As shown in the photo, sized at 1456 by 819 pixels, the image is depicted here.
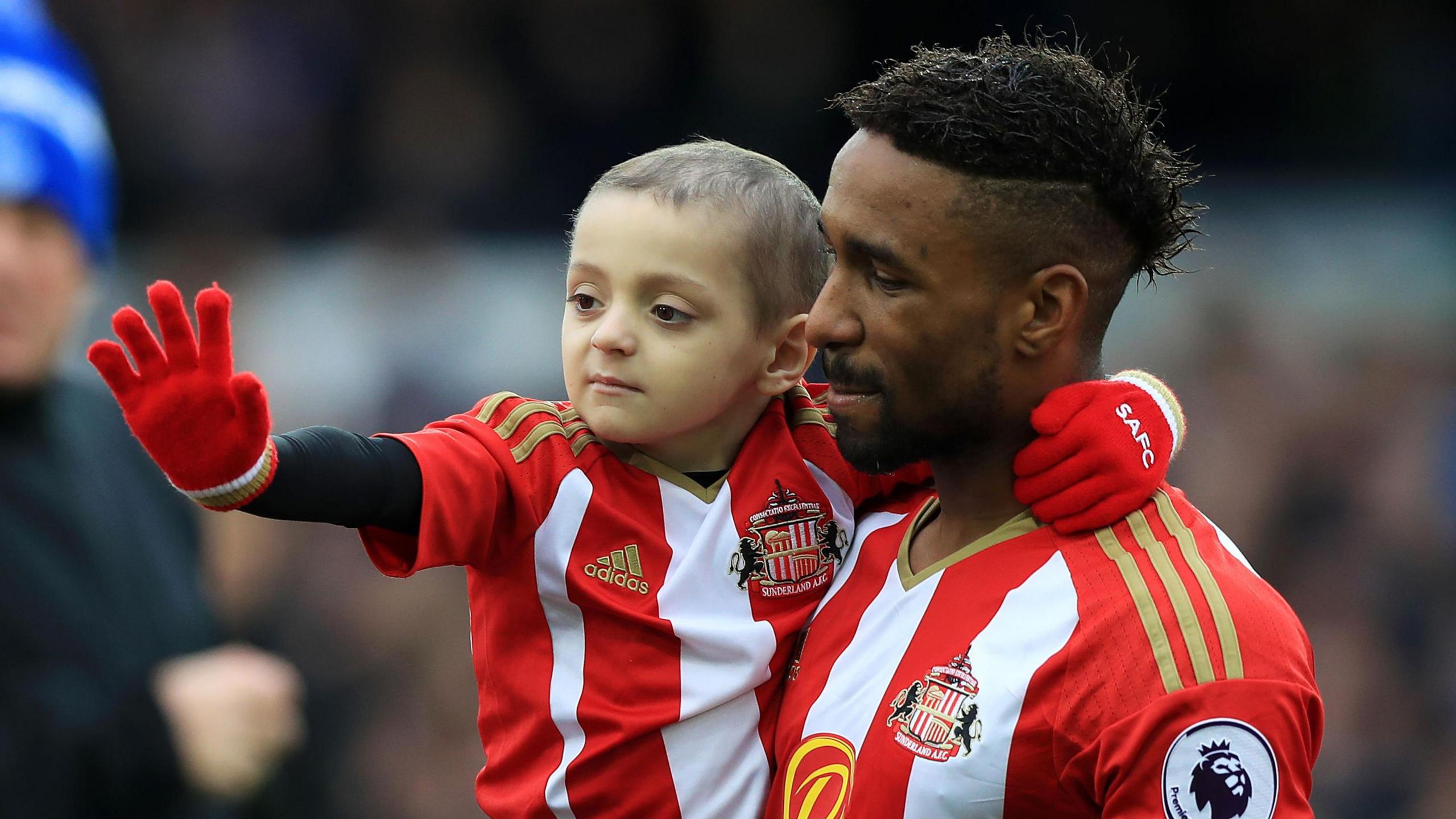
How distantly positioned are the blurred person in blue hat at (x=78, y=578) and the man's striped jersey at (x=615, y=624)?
341 mm

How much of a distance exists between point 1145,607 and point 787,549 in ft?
1.96

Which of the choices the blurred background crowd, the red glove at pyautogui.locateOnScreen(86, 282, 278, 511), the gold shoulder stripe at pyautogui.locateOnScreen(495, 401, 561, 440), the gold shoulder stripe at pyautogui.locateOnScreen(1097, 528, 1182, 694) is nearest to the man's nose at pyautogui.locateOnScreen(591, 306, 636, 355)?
the gold shoulder stripe at pyautogui.locateOnScreen(495, 401, 561, 440)

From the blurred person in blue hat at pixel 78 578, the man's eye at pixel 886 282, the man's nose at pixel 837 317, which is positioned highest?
the man's eye at pixel 886 282

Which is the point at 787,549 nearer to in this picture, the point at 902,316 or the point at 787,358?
the point at 787,358

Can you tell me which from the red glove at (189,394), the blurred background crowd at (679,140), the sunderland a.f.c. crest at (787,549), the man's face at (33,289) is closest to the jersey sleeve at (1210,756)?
the sunderland a.f.c. crest at (787,549)

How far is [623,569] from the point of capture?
7.30 ft

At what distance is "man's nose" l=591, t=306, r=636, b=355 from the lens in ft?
7.22

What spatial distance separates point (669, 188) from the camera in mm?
2260

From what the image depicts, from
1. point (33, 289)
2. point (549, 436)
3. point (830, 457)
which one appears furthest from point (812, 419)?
point (33, 289)

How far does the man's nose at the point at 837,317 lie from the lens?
2174mm

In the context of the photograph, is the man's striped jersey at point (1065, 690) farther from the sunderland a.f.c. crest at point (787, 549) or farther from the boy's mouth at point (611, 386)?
the boy's mouth at point (611, 386)

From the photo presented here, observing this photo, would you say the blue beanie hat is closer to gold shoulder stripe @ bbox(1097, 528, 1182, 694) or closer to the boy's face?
the boy's face

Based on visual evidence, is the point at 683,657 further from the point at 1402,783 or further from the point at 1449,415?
the point at 1449,415

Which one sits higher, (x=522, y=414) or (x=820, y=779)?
(x=522, y=414)
